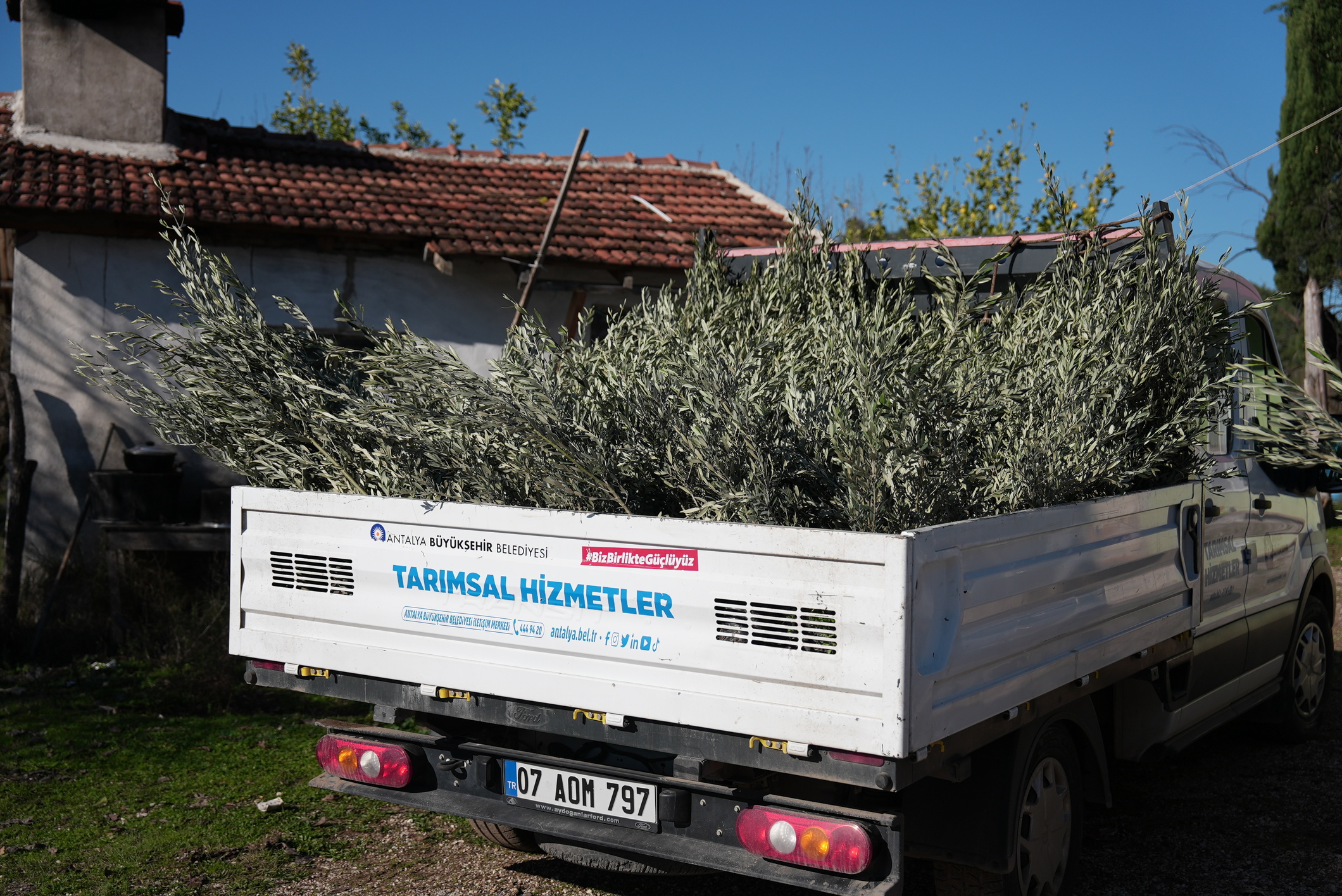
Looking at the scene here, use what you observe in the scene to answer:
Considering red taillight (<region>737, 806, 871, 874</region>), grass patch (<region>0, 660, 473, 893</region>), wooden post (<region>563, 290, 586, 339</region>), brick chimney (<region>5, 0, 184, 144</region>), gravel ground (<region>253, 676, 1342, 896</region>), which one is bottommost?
grass patch (<region>0, 660, 473, 893</region>)

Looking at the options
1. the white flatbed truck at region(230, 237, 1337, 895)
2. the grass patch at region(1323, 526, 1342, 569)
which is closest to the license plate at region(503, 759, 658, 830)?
the white flatbed truck at region(230, 237, 1337, 895)

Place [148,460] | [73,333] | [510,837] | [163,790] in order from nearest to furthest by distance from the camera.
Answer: [510,837], [163,790], [148,460], [73,333]

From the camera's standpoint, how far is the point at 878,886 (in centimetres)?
275

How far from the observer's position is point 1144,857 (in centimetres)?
433

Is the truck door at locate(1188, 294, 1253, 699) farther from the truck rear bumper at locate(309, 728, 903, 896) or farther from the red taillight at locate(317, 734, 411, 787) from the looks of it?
the red taillight at locate(317, 734, 411, 787)

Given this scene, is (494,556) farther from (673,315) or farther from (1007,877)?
(1007,877)

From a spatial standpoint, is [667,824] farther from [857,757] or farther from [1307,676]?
[1307,676]

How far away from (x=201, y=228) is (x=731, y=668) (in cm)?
858

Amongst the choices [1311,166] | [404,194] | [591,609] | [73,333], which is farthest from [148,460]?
[1311,166]

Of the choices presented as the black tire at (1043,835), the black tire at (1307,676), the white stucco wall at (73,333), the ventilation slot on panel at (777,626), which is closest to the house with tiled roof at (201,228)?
the white stucco wall at (73,333)

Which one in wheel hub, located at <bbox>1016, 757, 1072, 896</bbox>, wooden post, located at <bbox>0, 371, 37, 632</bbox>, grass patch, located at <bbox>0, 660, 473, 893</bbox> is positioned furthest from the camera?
wooden post, located at <bbox>0, 371, 37, 632</bbox>

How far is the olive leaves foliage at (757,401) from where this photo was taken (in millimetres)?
3127

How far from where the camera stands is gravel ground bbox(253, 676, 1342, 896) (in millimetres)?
4035

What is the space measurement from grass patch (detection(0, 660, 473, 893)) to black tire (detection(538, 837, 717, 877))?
1.04 m
